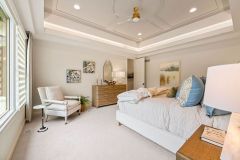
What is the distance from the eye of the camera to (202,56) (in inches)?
155

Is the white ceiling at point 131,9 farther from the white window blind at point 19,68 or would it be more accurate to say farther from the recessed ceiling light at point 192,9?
the white window blind at point 19,68

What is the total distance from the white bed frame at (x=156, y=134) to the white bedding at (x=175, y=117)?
0.24 ft

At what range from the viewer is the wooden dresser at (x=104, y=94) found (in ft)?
14.8

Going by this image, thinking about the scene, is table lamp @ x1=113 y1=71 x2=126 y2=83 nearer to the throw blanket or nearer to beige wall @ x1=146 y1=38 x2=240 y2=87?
beige wall @ x1=146 y1=38 x2=240 y2=87

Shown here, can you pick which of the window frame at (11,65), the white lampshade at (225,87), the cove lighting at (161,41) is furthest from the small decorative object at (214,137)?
the cove lighting at (161,41)

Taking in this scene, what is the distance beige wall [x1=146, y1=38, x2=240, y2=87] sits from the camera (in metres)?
3.40

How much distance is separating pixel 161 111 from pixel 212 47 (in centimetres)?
336

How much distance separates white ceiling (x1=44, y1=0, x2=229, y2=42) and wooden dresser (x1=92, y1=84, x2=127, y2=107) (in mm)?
2239

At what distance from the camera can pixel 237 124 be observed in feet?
2.20

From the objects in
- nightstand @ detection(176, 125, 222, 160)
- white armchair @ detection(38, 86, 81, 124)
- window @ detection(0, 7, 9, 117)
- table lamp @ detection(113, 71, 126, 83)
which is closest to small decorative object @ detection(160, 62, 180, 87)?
table lamp @ detection(113, 71, 126, 83)

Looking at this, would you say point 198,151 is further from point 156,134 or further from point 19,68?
point 19,68

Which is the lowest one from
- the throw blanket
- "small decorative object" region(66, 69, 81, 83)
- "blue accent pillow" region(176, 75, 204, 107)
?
the throw blanket

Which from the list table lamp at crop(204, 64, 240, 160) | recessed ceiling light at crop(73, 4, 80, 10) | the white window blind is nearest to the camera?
table lamp at crop(204, 64, 240, 160)

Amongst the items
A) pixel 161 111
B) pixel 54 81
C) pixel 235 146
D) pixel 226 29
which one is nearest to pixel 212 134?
pixel 235 146
